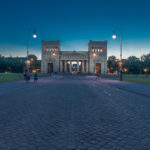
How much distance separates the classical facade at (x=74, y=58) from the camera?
106 m

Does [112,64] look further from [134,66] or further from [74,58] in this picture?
[134,66]

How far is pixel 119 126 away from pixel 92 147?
168 cm

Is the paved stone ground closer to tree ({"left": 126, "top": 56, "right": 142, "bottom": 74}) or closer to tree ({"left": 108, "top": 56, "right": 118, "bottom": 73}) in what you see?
tree ({"left": 126, "top": 56, "right": 142, "bottom": 74})

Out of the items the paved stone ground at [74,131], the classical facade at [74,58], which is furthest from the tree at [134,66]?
the paved stone ground at [74,131]

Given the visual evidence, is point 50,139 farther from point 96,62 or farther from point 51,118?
point 96,62

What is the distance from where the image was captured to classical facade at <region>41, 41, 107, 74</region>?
105938mm

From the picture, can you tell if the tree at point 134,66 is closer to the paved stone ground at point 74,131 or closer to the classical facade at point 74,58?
the classical facade at point 74,58

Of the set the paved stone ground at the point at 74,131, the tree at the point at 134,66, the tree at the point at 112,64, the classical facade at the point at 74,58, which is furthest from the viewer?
the tree at the point at 112,64

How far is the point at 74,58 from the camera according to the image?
10494 centimetres

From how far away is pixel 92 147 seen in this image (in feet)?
11.8

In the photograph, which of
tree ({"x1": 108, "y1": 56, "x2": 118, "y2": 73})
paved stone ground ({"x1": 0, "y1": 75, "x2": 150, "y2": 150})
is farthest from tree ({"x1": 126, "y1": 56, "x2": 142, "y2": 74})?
paved stone ground ({"x1": 0, "y1": 75, "x2": 150, "y2": 150})

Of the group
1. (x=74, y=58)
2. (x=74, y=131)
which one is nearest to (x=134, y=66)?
(x=74, y=58)

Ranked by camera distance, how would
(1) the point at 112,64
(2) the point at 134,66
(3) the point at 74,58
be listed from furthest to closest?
(1) the point at 112,64
(3) the point at 74,58
(2) the point at 134,66

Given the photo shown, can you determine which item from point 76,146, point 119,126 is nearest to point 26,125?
point 76,146
